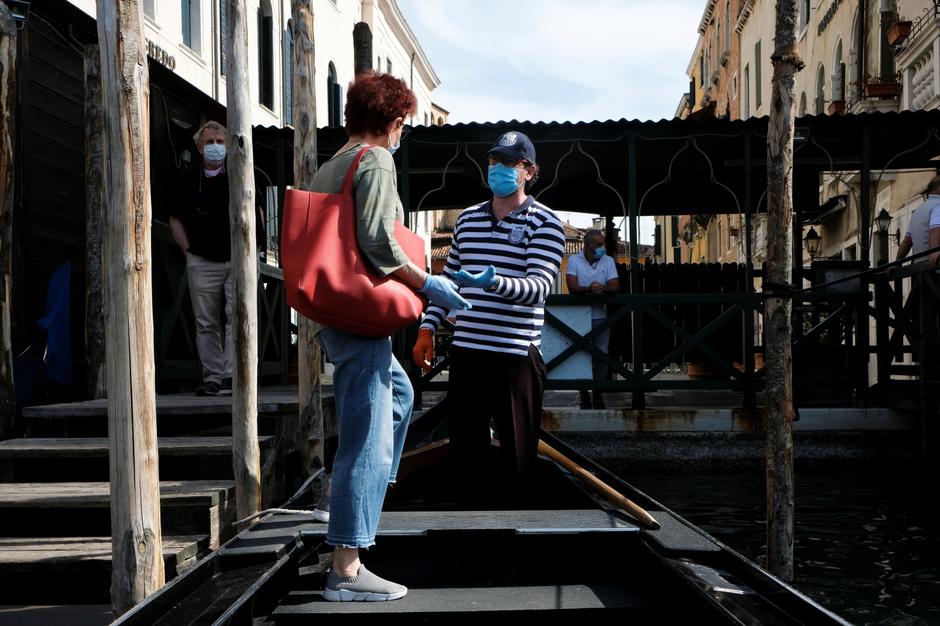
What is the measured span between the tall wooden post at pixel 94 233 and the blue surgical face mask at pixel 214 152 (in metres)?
0.72

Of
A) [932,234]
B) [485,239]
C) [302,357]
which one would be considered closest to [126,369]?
[485,239]

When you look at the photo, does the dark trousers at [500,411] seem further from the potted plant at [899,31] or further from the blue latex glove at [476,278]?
the potted plant at [899,31]

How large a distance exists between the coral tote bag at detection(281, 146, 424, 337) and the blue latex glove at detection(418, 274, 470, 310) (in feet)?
0.35

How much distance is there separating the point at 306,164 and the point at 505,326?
10.0 ft

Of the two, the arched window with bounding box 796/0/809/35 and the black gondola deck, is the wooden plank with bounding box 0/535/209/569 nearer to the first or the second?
the black gondola deck

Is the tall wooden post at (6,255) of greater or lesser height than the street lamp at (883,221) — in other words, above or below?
below

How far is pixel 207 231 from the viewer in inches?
280

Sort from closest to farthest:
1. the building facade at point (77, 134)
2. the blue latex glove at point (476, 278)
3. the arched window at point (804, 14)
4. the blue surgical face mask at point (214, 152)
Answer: the blue latex glove at point (476, 278) < the blue surgical face mask at point (214, 152) < the building facade at point (77, 134) < the arched window at point (804, 14)

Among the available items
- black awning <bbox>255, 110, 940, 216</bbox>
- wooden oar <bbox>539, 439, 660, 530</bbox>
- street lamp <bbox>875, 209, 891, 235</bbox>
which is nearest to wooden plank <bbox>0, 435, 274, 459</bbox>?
wooden oar <bbox>539, 439, 660, 530</bbox>

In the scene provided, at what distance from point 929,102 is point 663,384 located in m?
8.16

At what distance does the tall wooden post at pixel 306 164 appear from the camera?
6.16 metres

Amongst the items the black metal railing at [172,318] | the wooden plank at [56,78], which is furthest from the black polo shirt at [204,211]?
the black metal railing at [172,318]

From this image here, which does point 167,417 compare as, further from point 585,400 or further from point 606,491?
point 585,400

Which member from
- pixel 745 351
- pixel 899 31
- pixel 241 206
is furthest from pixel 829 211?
pixel 241 206
